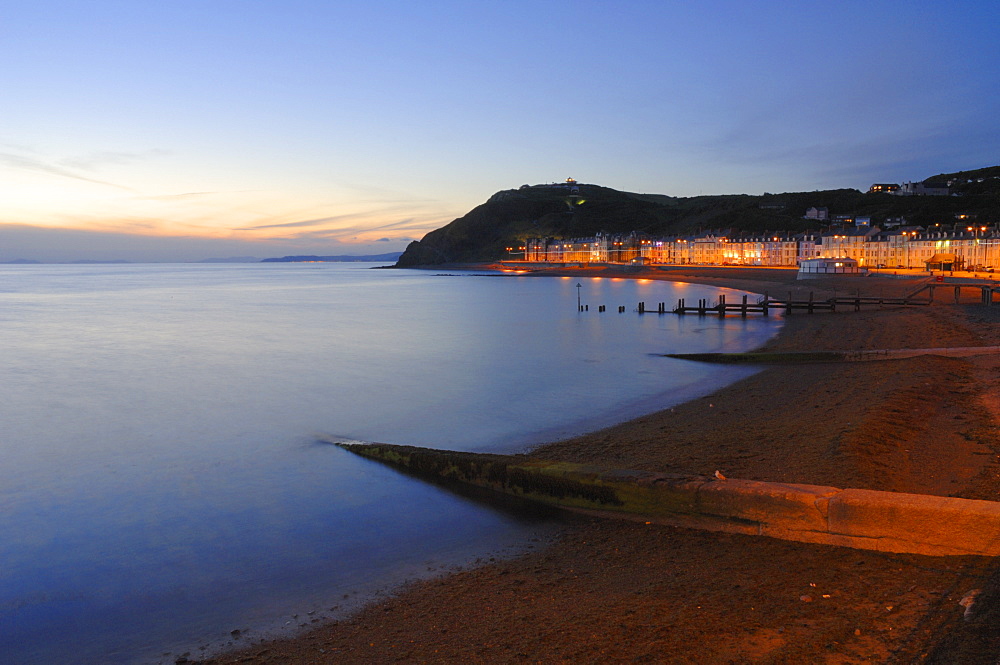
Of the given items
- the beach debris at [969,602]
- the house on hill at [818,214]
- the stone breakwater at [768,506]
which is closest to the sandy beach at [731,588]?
the beach debris at [969,602]

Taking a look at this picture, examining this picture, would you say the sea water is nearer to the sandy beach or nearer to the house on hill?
the sandy beach

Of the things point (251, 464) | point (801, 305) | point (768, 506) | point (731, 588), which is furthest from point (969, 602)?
point (801, 305)

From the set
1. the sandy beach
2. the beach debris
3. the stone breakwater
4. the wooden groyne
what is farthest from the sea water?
the beach debris

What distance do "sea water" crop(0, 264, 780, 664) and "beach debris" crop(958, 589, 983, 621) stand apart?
466 centimetres

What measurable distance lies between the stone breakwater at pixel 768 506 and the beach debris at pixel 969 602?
924 mm

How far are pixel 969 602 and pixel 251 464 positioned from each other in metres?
12.3

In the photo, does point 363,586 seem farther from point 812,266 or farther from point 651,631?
point 812,266

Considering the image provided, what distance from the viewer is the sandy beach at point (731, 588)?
5.21 metres

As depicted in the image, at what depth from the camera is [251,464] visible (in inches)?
551

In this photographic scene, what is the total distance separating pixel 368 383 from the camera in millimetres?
24641

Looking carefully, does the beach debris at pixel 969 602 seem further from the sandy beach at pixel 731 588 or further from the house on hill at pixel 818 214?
the house on hill at pixel 818 214

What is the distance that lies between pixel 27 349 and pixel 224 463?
29.1 meters

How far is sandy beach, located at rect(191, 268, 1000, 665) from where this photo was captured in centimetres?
521

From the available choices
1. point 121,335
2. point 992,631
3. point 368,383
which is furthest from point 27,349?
point 992,631
